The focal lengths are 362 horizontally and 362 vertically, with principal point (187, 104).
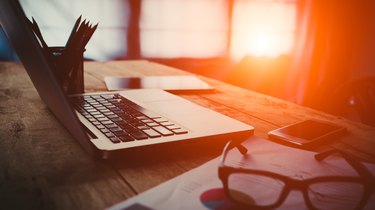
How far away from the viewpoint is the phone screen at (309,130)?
2.40 ft

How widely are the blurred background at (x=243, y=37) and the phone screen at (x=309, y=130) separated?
276cm

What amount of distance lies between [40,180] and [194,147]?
257mm

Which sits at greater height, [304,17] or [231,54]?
[304,17]

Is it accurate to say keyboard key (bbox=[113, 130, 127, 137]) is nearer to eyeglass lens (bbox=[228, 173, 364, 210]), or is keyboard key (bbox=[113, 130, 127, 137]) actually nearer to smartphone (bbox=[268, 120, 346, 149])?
eyeglass lens (bbox=[228, 173, 364, 210])

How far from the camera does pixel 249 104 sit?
3.48 feet

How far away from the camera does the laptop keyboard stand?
60 centimetres

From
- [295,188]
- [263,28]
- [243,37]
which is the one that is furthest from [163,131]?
[263,28]

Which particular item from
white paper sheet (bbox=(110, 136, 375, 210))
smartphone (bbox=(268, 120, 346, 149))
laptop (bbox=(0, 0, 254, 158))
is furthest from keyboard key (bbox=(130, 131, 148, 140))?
smartphone (bbox=(268, 120, 346, 149))

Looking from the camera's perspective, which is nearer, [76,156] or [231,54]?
[76,156]

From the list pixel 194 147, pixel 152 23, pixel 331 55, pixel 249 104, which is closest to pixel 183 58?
pixel 152 23

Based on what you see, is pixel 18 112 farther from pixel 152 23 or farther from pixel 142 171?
pixel 152 23

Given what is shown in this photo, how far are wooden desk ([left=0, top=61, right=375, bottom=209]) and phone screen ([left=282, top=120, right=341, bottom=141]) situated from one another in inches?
1.5

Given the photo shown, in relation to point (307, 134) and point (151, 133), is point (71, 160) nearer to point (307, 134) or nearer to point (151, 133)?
point (151, 133)

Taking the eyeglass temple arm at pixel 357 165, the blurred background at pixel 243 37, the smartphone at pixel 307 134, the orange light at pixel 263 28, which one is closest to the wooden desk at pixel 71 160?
the smartphone at pixel 307 134
